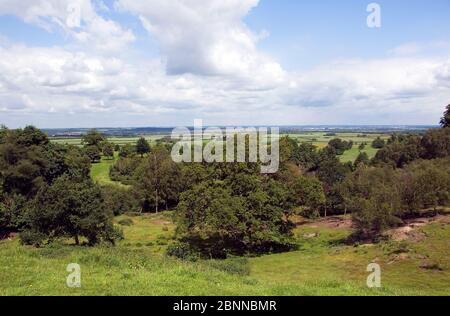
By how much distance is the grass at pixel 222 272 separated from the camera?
39.6 ft

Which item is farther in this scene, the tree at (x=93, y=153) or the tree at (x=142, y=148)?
the tree at (x=142, y=148)

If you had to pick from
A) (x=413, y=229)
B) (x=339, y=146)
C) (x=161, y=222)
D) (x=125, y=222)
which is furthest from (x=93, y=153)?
(x=413, y=229)

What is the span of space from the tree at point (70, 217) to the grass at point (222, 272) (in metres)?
8.74

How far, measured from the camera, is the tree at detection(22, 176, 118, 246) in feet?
99.4

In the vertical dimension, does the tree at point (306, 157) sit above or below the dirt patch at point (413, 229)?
above

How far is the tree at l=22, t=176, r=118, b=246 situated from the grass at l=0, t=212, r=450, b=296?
344 inches

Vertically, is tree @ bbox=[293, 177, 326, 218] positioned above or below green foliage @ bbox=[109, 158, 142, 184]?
above

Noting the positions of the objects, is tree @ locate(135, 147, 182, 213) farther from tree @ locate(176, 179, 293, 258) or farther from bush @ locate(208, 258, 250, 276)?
bush @ locate(208, 258, 250, 276)

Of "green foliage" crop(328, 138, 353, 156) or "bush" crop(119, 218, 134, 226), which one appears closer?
"bush" crop(119, 218, 134, 226)

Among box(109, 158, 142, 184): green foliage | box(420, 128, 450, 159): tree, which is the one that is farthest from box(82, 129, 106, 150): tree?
box(420, 128, 450, 159): tree

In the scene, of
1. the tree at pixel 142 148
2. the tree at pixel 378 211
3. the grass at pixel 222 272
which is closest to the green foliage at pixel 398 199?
the tree at pixel 378 211

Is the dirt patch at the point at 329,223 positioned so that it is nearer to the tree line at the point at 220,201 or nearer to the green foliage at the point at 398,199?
the tree line at the point at 220,201

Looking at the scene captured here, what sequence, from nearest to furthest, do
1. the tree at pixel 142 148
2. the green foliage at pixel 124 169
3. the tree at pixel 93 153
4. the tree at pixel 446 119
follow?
the tree at pixel 446 119, the green foliage at pixel 124 169, the tree at pixel 93 153, the tree at pixel 142 148
